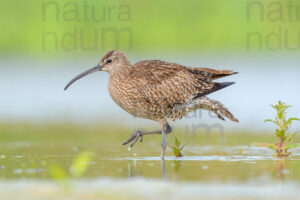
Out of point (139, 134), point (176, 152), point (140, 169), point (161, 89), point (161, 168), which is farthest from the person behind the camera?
point (161, 89)

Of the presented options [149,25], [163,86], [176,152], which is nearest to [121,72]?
[163,86]

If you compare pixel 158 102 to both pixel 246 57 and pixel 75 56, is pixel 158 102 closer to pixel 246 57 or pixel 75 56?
pixel 246 57

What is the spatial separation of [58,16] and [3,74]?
2.70 metres

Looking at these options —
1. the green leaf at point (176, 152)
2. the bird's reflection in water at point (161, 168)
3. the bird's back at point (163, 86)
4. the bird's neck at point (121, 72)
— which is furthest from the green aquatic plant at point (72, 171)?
the bird's neck at point (121, 72)

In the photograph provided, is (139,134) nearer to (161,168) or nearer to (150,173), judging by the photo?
(161,168)

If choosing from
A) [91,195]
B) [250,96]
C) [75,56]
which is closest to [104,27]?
[75,56]

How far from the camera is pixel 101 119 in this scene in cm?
1395

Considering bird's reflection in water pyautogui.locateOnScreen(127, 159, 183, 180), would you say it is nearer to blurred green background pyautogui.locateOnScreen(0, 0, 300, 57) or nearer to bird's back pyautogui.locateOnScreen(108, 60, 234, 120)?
bird's back pyautogui.locateOnScreen(108, 60, 234, 120)

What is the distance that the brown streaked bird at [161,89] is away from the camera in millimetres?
10422

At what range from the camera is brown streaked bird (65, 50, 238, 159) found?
34.2ft

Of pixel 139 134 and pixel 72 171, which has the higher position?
pixel 139 134

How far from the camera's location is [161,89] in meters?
10.5

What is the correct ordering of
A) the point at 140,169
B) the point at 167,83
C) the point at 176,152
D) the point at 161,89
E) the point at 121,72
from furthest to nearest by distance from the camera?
the point at 121,72 → the point at 167,83 → the point at 161,89 → the point at 176,152 → the point at 140,169

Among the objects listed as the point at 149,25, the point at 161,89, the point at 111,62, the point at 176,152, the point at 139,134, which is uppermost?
the point at 149,25
